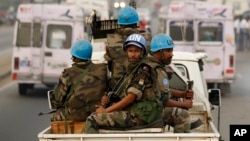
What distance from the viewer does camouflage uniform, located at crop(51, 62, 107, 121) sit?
24.4 ft

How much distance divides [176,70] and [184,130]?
75.4 inches

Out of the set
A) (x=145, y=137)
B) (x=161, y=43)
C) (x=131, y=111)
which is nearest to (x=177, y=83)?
(x=161, y=43)

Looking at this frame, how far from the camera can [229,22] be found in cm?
2250

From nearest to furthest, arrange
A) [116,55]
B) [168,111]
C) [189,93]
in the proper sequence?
[168,111]
[189,93]
[116,55]

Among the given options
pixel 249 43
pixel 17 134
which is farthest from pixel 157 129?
pixel 249 43

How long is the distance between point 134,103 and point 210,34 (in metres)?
16.1

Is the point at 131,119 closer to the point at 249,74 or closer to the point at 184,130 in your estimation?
the point at 184,130

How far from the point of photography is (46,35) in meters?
22.0

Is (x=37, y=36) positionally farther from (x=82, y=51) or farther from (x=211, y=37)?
(x=82, y=51)

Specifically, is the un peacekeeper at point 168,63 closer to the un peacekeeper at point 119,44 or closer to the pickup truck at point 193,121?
the pickup truck at point 193,121

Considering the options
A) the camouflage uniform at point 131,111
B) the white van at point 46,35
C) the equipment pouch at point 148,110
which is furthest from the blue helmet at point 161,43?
the white van at point 46,35

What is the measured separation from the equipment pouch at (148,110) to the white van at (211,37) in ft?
50.5

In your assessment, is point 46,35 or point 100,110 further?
point 46,35

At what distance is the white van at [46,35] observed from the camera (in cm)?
2186
